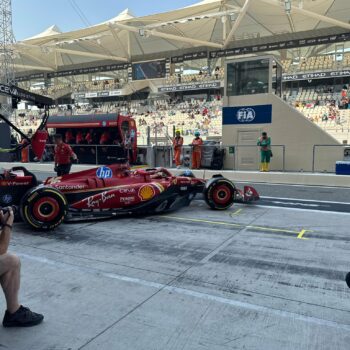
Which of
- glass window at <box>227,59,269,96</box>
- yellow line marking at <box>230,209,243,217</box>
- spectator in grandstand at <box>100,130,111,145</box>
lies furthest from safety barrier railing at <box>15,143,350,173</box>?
yellow line marking at <box>230,209,243,217</box>

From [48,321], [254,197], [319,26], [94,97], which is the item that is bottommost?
[48,321]

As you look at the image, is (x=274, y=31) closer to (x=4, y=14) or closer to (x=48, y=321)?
(x=4, y=14)

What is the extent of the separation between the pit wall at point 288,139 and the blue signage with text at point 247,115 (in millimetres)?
128

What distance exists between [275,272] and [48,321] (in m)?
2.63

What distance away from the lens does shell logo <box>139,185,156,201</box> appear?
7.28 metres

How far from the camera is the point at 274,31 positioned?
159 feet

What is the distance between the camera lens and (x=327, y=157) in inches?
545

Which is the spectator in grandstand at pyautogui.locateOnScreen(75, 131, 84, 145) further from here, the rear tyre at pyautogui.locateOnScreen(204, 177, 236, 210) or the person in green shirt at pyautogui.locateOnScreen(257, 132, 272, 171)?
the rear tyre at pyautogui.locateOnScreen(204, 177, 236, 210)

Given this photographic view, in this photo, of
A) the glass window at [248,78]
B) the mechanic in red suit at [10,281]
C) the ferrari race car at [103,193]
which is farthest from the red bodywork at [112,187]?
the glass window at [248,78]

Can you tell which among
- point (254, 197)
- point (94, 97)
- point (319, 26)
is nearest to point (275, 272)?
point (254, 197)

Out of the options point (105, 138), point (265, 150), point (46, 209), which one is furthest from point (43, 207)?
point (105, 138)

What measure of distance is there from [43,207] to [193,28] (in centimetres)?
4977

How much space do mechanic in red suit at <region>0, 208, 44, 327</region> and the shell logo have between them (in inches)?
162

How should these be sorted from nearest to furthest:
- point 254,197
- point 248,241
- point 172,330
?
point 172,330
point 248,241
point 254,197
